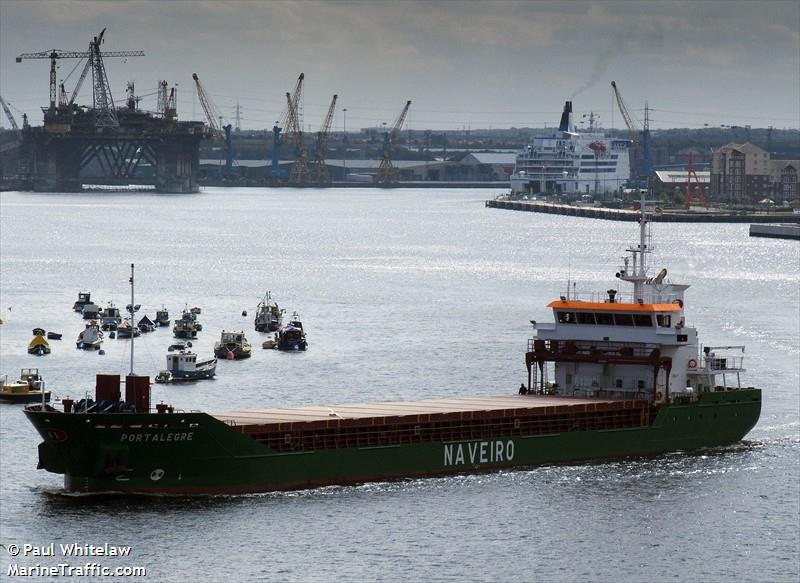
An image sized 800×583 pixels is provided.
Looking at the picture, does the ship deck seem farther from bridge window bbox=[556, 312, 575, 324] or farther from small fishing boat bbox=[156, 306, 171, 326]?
small fishing boat bbox=[156, 306, 171, 326]

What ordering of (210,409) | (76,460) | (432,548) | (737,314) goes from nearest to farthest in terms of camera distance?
(432,548)
(76,460)
(210,409)
(737,314)

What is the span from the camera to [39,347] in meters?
91.2

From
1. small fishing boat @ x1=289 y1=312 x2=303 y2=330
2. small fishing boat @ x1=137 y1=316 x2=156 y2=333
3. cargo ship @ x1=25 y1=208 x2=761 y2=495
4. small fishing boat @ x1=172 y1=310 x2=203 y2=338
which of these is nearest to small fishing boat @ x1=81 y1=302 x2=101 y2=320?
small fishing boat @ x1=137 y1=316 x2=156 y2=333

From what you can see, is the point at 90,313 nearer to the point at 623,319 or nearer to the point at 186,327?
the point at 186,327

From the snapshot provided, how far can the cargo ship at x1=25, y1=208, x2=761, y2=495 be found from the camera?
5034cm

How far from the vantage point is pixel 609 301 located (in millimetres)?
62000

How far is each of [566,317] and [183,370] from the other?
25000 mm

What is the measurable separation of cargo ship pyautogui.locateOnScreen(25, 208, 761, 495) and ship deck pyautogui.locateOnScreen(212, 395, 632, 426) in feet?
0.21

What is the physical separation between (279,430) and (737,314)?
65779 millimetres

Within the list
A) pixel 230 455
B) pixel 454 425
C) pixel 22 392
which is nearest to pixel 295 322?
pixel 22 392

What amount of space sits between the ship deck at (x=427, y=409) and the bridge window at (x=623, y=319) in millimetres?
2669

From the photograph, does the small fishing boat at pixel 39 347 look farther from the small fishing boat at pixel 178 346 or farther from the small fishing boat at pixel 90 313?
the small fishing boat at pixel 90 313

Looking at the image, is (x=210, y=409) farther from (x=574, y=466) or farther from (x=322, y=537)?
(x=322, y=537)

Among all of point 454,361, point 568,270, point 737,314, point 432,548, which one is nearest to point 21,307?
point 454,361
